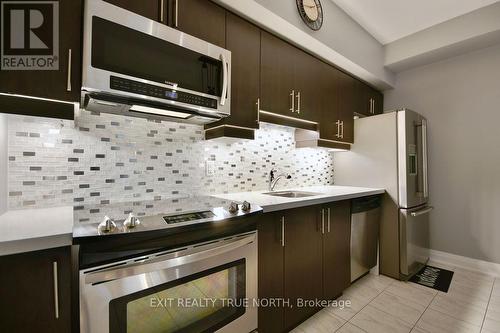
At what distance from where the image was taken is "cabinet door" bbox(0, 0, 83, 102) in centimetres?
94

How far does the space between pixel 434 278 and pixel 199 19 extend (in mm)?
3221

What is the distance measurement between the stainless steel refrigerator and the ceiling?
100cm

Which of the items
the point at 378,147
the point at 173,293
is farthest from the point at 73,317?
the point at 378,147

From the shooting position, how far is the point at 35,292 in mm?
754

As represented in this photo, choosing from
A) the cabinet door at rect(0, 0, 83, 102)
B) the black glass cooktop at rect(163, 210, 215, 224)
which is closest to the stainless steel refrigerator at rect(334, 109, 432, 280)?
the black glass cooktop at rect(163, 210, 215, 224)

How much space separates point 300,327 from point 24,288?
163 centimetres

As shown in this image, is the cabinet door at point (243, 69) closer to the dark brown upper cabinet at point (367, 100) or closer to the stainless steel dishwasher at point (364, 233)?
the stainless steel dishwasher at point (364, 233)

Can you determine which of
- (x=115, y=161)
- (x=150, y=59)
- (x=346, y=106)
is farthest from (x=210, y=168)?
(x=346, y=106)

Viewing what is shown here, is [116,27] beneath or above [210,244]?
above

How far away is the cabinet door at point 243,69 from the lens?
62.4 inches

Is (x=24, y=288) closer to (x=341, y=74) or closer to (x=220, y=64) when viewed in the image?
(x=220, y=64)

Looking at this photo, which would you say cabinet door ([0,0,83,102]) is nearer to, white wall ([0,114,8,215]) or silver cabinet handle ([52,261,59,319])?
white wall ([0,114,8,215])

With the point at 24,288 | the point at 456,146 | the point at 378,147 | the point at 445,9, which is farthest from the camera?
the point at 456,146

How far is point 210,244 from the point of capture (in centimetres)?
108
